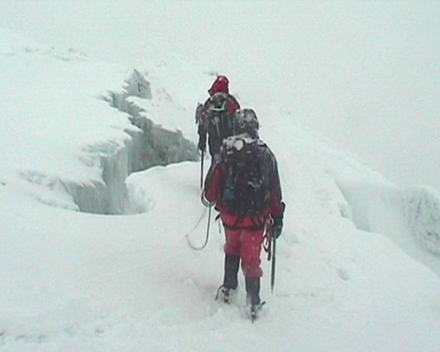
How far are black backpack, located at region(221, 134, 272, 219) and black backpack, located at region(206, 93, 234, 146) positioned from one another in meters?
3.63

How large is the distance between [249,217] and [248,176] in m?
0.40

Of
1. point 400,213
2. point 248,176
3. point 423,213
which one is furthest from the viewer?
point 400,213

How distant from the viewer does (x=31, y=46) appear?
2100 cm

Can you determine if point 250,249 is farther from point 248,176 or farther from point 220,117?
point 220,117

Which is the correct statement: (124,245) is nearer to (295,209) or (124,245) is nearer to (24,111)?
(295,209)

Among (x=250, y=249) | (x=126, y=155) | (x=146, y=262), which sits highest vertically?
(x=250, y=249)

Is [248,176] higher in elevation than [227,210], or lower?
higher

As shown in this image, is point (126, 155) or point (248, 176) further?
point (126, 155)

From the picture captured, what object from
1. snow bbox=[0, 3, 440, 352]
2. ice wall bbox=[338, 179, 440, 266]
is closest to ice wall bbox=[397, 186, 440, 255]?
ice wall bbox=[338, 179, 440, 266]

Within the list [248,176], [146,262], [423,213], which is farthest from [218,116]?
[423,213]

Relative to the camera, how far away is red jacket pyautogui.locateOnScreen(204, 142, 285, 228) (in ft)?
15.9

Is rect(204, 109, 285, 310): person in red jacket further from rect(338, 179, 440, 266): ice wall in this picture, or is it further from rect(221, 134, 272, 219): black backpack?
rect(338, 179, 440, 266): ice wall

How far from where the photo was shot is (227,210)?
4.90 m

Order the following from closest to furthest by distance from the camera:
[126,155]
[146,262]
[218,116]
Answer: [146,262] → [218,116] → [126,155]
